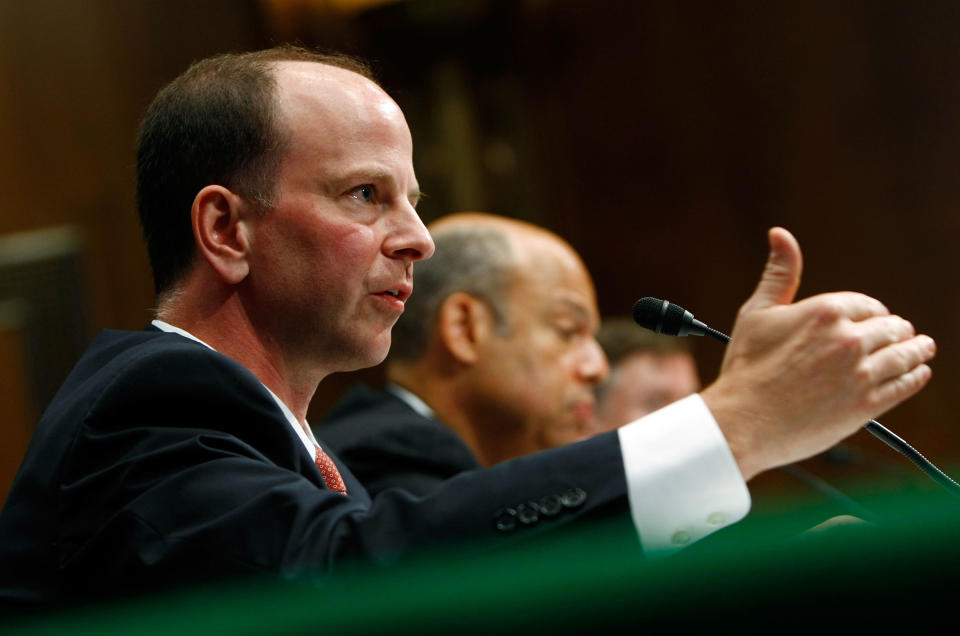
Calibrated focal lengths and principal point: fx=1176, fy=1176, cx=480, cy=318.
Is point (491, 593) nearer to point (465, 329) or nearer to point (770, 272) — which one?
point (770, 272)

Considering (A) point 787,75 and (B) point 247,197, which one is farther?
(A) point 787,75

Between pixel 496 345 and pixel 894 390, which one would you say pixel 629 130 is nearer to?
pixel 496 345

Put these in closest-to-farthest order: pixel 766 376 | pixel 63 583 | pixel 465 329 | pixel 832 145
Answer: pixel 766 376
pixel 63 583
pixel 465 329
pixel 832 145

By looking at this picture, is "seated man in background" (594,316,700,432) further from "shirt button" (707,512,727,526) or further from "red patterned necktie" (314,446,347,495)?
"shirt button" (707,512,727,526)

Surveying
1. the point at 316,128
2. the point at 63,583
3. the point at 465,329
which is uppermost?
the point at 316,128

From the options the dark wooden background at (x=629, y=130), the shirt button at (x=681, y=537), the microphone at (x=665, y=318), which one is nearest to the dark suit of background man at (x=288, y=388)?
the shirt button at (x=681, y=537)

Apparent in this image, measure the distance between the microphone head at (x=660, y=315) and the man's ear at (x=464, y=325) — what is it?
144 cm

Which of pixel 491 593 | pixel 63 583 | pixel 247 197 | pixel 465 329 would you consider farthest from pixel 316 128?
pixel 465 329

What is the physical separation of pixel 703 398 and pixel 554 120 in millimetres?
3361

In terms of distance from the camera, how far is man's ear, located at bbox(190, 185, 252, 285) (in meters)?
1.57

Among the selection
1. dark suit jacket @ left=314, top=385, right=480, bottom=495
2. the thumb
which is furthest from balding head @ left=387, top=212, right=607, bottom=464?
the thumb

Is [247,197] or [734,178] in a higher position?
[247,197]

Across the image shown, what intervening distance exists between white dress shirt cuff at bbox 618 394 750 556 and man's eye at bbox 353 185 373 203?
0.60 metres

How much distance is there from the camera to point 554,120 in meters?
4.41
